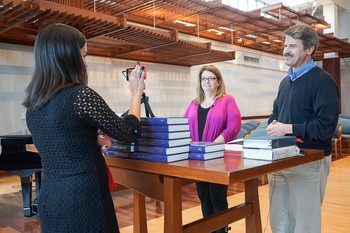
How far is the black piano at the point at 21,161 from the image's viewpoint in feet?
11.9

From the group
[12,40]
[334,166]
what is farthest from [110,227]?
[334,166]

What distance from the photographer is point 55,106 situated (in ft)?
4.02

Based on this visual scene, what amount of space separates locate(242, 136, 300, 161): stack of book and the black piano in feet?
9.25

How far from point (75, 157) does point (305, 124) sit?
4.11 feet

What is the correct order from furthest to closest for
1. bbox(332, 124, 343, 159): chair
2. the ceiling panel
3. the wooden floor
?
1. bbox(332, 124, 343, 159): chair
2. the ceiling panel
3. the wooden floor

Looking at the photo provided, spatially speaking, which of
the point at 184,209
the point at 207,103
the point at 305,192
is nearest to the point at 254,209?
the point at 305,192

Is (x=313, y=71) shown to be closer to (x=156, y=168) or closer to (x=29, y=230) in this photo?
(x=156, y=168)

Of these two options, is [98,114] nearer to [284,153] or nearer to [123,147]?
[123,147]

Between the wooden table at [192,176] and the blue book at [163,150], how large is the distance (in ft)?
0.17

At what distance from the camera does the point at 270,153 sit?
140cm

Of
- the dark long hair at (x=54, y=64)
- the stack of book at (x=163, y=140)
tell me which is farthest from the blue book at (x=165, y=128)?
the dark long hair at (x=54, y=64)

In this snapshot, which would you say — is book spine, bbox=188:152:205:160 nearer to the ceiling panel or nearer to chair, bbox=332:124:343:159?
the ceiling panel

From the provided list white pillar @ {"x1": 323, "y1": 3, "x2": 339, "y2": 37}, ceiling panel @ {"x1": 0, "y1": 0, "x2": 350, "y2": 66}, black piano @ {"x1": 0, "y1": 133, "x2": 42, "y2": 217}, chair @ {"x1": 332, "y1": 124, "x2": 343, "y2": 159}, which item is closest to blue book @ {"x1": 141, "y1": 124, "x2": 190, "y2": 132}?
black piano @ {"x1": 0, "y1": 133, "x2": 42, "y2": 217}

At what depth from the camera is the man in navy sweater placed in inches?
73.5
